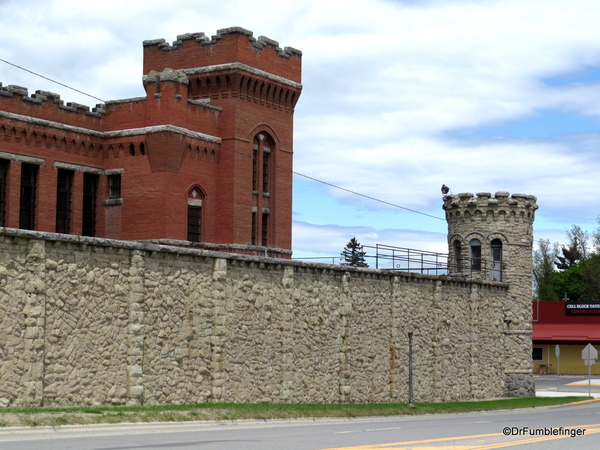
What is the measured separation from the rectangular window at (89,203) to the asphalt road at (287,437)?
1913 cm

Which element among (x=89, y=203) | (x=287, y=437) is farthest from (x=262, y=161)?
(x=287, y=437)

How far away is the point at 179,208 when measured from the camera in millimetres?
39875

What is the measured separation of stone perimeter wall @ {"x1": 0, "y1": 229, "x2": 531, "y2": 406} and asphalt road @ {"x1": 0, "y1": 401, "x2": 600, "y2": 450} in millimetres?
3328

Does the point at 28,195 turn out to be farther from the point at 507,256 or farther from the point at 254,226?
the point at 507,256

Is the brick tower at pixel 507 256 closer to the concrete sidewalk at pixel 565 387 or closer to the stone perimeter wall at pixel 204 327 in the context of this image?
the concrete sidewalk at pixel 565 387

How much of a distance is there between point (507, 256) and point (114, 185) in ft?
62.0

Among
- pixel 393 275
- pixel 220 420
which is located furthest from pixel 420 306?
pixel 220 420

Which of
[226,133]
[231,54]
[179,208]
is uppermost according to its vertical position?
[231,54]

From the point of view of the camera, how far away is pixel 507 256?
45062 millimetres

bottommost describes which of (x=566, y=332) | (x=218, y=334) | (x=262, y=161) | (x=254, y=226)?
(x=566, y=332)

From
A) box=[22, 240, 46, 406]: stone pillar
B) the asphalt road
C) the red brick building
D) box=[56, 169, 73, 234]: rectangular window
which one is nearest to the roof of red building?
the red brick building

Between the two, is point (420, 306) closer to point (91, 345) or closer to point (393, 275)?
point (393, 275)

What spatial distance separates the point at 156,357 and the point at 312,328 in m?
7.65

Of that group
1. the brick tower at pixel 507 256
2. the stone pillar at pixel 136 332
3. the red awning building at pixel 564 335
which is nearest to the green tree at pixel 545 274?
the red awning building at pixel 564 335
